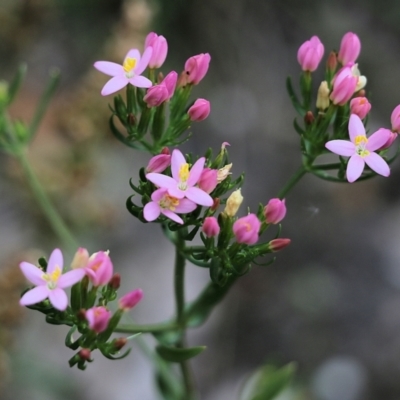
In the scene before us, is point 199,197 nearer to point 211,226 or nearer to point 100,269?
point 211,226

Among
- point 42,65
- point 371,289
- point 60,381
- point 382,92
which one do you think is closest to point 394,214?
point 371,289

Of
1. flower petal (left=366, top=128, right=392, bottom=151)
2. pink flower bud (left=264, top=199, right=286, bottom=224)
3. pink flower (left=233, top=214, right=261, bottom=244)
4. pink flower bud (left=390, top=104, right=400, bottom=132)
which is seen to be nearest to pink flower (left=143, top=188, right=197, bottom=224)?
pink flower (left=233, top=214, right=261, bottom=244)

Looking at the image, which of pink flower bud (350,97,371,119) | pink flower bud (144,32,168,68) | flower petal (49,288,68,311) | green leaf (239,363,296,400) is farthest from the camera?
green leaf (239,363,296,400)

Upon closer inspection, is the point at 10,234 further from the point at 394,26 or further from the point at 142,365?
the point at 394,26

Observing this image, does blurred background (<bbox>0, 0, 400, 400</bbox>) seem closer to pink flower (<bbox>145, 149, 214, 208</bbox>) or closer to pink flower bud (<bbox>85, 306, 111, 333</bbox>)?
pink flower bud (<bbox>85, 306, 111, 333</bbox>)

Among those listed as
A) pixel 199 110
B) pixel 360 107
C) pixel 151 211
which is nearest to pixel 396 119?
pixel 360 107

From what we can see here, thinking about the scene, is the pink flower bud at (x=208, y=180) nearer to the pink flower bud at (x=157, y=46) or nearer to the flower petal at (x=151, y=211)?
the flower petal at (x=151, y=211)
